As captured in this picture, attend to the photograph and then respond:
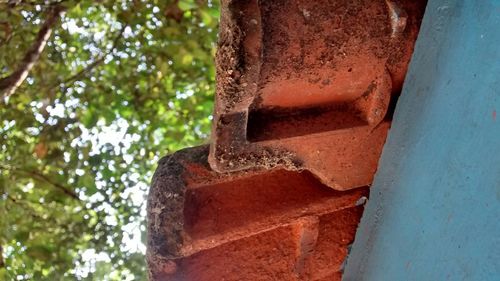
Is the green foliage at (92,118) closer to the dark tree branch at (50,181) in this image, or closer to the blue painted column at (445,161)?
the dark tree branch at (50,181)

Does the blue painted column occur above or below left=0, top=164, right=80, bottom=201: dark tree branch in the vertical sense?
above

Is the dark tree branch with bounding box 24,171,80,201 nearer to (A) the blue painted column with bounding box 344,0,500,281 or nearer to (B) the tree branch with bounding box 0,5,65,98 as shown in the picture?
(B) the tree branch with bounding box 0,5,65,98

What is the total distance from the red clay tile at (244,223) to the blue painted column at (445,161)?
219 millimetres

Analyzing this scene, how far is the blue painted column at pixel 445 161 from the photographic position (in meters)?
1.18

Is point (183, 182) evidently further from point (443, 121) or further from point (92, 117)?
point (92, 117)

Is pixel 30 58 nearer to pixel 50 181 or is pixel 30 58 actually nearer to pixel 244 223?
pixel 50 181

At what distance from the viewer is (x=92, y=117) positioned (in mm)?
5781

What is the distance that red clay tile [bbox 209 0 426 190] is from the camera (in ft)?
4.39

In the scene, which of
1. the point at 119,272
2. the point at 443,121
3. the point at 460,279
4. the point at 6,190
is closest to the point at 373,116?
the point at 443,121

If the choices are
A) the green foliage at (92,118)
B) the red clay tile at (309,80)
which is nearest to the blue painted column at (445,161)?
the red clay tile at (309,80)

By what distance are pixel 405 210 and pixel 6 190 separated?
4.32 metres

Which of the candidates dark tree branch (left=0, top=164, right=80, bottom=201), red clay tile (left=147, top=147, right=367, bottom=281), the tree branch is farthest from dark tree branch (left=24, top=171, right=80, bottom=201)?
red clay tile (left=147, top=147, right=367, bottom=281)

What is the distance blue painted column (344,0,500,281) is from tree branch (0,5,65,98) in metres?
3.69

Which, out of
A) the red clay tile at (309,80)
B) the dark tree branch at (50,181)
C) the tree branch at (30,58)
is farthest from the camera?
the dark tree branch at (50,181)
